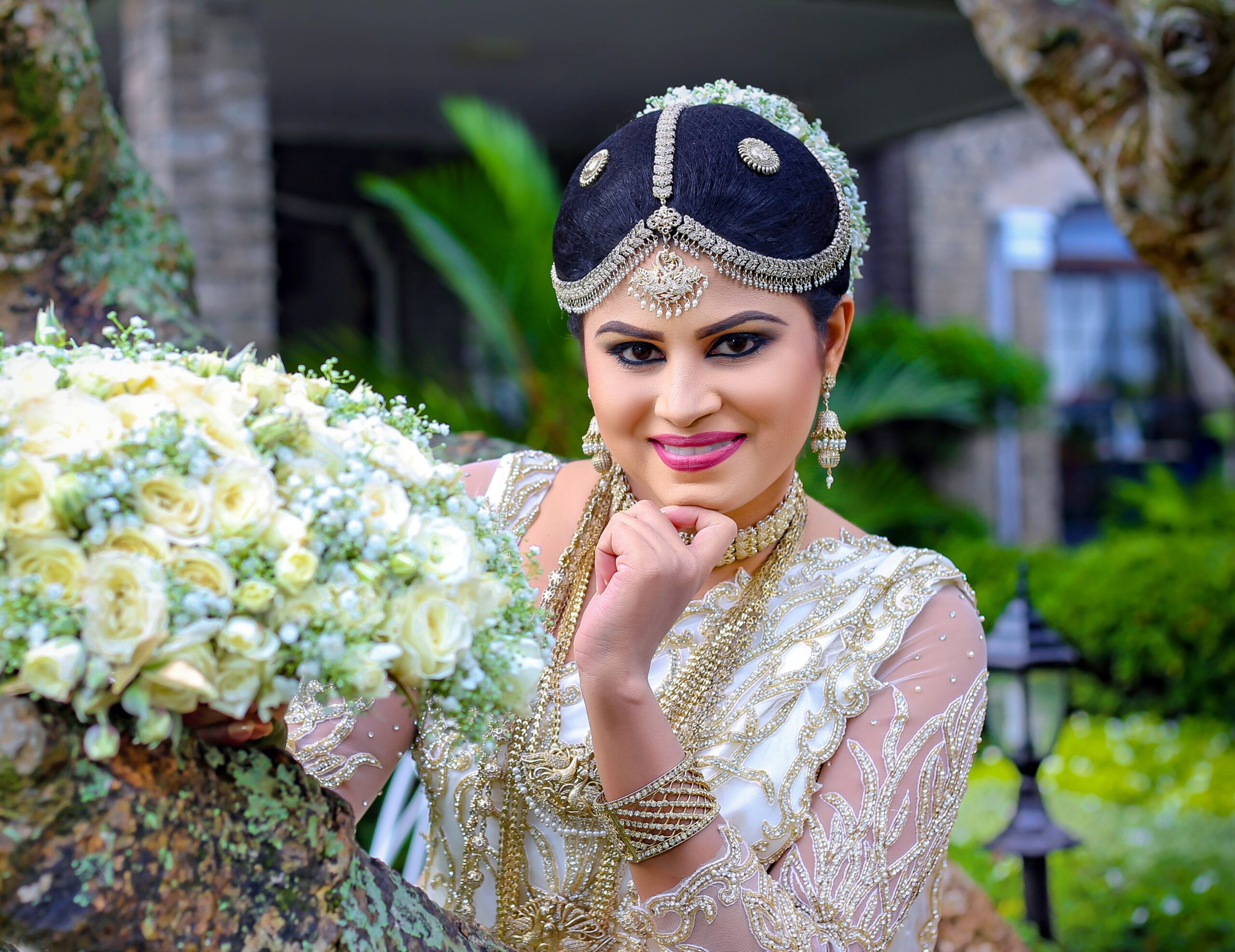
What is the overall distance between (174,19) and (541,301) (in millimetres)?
2320

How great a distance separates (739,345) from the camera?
1.78 metres

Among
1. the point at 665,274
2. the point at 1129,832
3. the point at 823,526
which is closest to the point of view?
the point at 665,274

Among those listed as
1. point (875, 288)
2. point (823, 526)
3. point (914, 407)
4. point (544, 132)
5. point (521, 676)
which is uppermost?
point (521, 676)

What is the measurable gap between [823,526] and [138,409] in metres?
1.38

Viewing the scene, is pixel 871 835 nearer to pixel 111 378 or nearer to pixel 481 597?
pixel 481 597

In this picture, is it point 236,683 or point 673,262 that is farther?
point 673,262

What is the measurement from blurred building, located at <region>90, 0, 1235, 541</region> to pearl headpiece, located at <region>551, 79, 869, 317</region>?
422 centimetres

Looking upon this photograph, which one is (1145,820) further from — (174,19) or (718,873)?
(174,19)

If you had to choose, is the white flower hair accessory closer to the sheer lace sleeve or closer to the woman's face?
the woman's face

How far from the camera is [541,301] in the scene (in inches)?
187

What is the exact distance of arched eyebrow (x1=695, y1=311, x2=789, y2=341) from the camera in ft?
5.69

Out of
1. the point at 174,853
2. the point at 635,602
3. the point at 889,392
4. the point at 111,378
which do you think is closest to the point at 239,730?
the point at 174,853

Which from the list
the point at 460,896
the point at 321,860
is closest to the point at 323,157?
the point at 460,896

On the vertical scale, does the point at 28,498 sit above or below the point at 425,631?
Result: above
